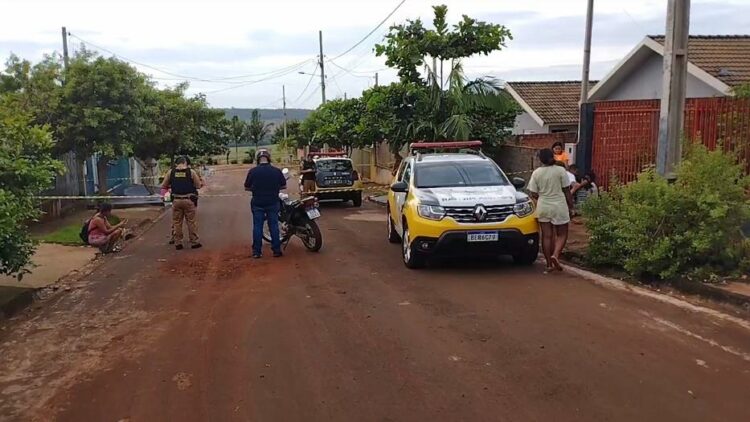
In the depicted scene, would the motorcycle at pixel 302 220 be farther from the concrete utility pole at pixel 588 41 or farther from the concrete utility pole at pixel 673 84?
the concrete utility pole at pixel 588 41

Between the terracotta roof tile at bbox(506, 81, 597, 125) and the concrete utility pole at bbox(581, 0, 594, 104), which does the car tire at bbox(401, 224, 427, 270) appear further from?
the terracotta roof tile at bbox(506, 81, 597, 125)

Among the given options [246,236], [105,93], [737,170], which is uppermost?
[105,93]

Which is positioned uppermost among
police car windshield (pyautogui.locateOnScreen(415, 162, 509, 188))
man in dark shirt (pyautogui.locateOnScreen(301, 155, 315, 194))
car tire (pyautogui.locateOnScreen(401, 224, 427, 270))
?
police car windshield (pyautogui.locateOnScreen(415, 162, 509, 188))

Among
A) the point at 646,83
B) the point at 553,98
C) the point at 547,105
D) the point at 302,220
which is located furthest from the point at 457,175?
the point at 553,98

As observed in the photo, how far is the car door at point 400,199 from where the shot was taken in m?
10.8

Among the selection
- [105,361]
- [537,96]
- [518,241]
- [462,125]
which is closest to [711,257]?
[518,241]

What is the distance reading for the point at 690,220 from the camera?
8133 mm

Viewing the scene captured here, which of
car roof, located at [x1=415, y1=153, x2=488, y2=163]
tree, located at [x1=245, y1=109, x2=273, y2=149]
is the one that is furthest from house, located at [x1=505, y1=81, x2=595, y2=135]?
tree, located at [x1=245, y1=109, x2=273, y2=149]

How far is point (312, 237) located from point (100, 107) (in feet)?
27.9

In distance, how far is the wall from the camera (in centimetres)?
1845

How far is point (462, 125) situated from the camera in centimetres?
1802

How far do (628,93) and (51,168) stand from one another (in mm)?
17924

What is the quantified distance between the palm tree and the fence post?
413 cm

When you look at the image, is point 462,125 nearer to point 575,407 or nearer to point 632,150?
point 632,150
